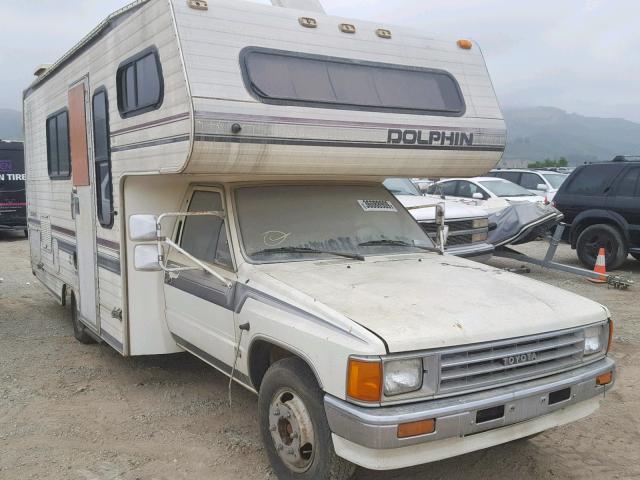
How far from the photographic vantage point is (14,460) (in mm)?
4195

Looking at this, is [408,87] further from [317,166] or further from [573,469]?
[573,469]

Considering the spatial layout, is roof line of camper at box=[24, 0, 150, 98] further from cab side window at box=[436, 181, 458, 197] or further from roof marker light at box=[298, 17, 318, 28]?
cab side window at box=[436, 181, 458, 197]

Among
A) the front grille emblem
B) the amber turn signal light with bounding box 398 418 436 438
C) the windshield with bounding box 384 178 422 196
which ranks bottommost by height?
the amber turn signal light with bounding box 398 418 436 438

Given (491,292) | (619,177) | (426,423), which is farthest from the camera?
(619,177)

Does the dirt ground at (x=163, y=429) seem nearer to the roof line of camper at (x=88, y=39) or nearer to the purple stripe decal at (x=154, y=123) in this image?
the purple stripe decal at (x=154, y=123)

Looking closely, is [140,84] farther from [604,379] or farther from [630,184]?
[630,184]

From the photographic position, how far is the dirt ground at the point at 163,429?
4051 mm

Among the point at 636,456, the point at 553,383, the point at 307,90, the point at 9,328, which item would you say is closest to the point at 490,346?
the point at 553,383

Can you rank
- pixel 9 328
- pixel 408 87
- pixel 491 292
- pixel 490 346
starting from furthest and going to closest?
pixel 9 328 < pixel 408 87 < pixel 491 292 < pixel 490 346

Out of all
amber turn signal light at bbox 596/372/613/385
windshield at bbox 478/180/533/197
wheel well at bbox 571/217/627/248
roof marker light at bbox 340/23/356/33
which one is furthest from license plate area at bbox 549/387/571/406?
windshield at bbox 478/180/533/197

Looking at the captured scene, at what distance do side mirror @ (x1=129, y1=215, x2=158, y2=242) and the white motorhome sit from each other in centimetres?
2

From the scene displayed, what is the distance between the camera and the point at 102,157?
18.5 ft

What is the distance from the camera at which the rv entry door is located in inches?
235

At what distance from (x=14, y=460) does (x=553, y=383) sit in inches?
133
